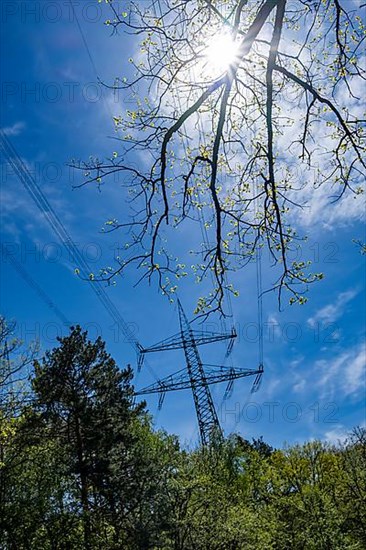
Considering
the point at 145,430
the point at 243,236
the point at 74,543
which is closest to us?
the point at 243,236

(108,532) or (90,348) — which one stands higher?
(90,348)

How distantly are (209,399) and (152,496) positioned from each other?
43.3ft

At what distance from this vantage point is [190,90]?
15.8 feet

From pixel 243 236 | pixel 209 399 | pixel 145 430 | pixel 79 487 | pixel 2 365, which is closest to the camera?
pixel 243 236

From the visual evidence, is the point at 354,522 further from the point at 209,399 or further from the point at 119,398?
the point at 119,398

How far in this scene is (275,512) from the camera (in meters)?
23.5

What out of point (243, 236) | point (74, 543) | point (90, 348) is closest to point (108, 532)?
point (74, 543)

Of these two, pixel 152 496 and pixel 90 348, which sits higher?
pixel 90 348

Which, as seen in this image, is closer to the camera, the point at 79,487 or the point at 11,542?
the point at 11,542

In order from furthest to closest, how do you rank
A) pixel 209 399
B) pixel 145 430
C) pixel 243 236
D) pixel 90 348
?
pixel 209 399 → pixel 145 430 → pixel 90 348 → pixel 243 236

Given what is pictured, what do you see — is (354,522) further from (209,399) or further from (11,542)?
(11,542)

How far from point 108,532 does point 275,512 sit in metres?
10.1

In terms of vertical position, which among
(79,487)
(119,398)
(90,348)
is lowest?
(79,487)

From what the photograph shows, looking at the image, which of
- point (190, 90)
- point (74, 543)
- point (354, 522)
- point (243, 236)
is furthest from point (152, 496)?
point (190, 90)
